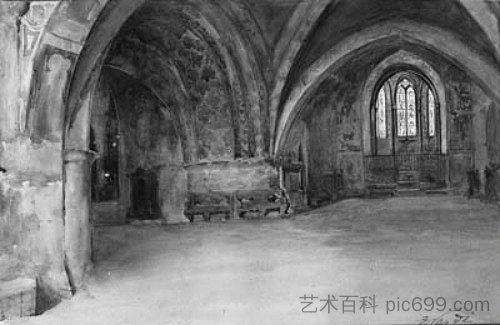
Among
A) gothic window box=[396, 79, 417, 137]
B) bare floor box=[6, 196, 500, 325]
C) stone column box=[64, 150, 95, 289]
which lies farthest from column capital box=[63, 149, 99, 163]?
gothic window box=[396, 79, 417, 137]

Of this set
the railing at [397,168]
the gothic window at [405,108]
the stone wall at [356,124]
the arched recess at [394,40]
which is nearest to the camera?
the arched recess at [394,40]

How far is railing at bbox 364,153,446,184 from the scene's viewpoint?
1409 centimetres

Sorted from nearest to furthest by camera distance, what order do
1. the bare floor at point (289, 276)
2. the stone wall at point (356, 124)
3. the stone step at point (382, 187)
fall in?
the bare floor at point (289, 276), the stone wall at point (356, 124), the stone step at point (382, 187)

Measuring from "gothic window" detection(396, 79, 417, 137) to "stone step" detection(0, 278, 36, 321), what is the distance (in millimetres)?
15660

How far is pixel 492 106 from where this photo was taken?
36.8 ft

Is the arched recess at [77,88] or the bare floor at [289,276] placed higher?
the arched recess at [77,88]

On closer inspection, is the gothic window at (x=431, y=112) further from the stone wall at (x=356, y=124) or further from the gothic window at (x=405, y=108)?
the stone wall at (x=356, y=124)

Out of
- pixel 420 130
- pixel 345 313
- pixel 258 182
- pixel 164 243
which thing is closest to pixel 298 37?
pixel 258 182

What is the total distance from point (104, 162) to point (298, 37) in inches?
178

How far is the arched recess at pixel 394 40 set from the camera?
8.33 m

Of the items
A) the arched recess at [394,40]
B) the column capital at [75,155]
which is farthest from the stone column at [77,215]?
the arched recess at [394,40]

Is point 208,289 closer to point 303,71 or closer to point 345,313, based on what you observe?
point 345,313
